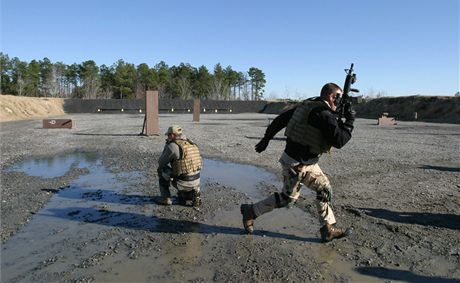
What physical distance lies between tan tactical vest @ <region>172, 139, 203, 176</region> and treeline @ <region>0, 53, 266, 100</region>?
68.1m

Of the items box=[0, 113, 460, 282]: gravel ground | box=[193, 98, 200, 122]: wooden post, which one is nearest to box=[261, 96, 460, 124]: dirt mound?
box=[193, 98, 200, 122]: wooden post

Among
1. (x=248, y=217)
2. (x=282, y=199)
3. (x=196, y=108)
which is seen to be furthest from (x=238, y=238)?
(x=196, y=108)

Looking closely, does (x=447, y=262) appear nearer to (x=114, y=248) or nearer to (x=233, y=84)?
(x=114, y=248)

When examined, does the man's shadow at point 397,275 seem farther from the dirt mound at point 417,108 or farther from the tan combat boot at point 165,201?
the dirt mound at point 417,108

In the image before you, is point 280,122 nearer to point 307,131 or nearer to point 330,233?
point 307,131

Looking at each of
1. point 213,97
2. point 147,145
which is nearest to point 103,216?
point 147,145

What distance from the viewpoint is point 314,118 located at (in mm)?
4406

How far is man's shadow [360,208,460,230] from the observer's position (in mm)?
5441

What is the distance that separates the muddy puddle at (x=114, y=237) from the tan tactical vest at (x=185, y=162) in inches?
28.9

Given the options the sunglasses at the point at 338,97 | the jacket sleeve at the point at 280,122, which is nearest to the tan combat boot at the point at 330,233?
the jacket sleeve at the point at 280,122

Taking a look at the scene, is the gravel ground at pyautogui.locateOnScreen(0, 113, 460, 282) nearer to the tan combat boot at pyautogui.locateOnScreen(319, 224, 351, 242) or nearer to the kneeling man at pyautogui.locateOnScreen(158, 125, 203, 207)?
the tan combat boot at pyautogui.locateOnScreen(319, 224, 351, 242)

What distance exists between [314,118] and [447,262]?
6.67 ft

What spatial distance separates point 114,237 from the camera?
491 centimetres

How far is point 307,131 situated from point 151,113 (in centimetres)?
1421
